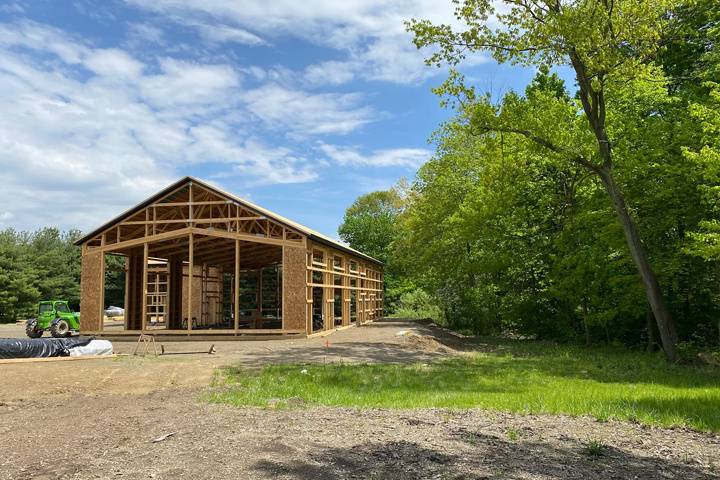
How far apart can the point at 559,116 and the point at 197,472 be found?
1691 cm

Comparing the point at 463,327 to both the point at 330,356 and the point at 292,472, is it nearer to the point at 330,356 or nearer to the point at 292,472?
the point at 330,356

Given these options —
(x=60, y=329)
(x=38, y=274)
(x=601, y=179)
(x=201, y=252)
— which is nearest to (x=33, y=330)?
(x=60, y=329)

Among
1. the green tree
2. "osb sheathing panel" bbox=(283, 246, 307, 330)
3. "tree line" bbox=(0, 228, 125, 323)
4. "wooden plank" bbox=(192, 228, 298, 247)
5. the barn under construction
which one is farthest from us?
the green tree

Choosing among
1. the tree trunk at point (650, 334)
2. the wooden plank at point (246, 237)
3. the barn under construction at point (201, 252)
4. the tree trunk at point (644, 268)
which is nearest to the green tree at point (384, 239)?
the barn under construction at point (201, 252)

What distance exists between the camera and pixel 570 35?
1384 cm

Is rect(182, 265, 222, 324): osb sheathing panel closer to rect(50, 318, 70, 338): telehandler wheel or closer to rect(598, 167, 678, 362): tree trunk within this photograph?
rect(50, 318, 70, 338): telehandler wheel

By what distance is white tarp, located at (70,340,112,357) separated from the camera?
1526 centimetres

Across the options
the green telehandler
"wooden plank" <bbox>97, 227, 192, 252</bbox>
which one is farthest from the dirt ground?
the green telehandler

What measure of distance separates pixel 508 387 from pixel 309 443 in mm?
6108

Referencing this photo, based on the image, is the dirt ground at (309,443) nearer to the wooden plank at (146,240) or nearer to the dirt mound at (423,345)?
the dirt mound at (423,345)

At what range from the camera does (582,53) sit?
47.0ft

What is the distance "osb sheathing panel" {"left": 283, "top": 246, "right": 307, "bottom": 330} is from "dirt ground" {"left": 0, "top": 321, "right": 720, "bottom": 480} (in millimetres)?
11405

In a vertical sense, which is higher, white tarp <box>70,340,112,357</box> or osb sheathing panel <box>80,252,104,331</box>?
osb sheathing panel <box>80,252,104,331</box>

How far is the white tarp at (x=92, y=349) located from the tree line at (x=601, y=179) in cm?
1254
